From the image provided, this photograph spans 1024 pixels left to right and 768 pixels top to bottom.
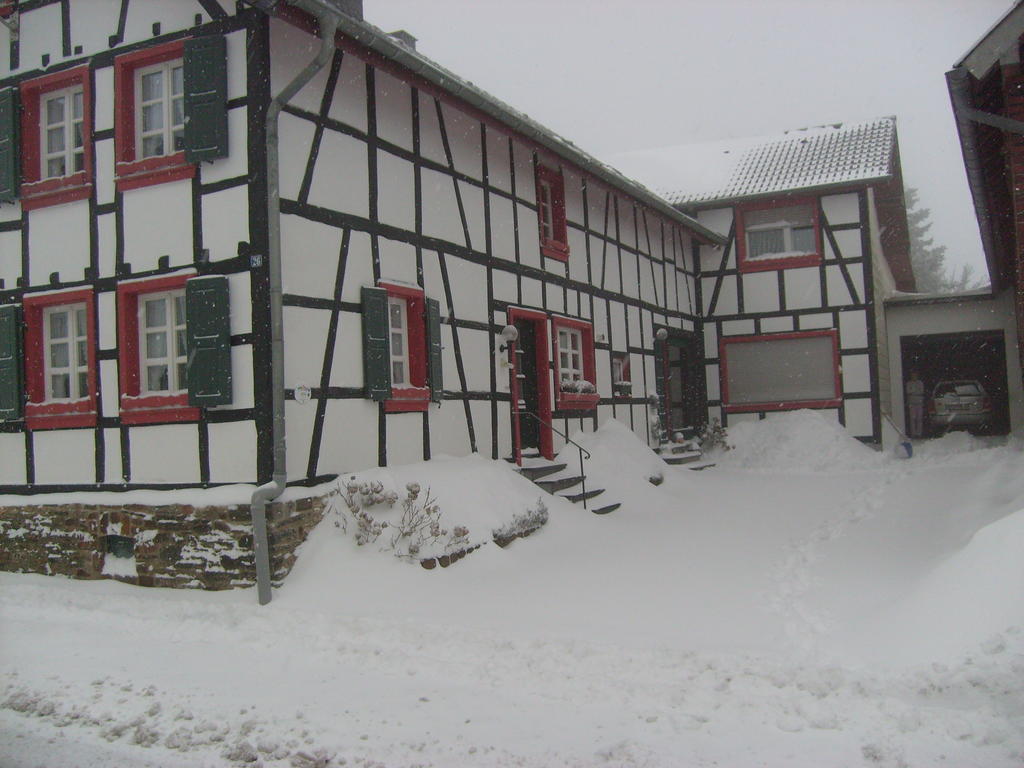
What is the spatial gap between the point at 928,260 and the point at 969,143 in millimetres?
36952

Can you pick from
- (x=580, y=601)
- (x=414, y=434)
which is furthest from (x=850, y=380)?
(x=580, y=601)

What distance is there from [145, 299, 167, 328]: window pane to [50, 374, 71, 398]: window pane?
128cm

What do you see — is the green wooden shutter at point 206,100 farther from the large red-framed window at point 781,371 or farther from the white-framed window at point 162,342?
the large red-framed window at point 781,371

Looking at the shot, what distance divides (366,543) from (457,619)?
148cm

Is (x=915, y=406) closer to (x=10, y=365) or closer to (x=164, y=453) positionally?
(x=164, y=453)

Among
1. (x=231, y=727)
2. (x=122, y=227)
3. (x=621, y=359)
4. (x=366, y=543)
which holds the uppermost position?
(x=122, y=227)

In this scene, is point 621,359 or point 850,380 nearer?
point 621,359


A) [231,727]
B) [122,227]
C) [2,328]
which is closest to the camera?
[231,727]

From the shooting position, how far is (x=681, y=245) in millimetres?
17781

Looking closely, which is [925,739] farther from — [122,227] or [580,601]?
[122,227]

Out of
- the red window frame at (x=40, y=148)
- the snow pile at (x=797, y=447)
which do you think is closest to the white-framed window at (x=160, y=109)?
the red window frame at (x=40, y=148)

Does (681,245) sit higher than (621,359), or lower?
higher

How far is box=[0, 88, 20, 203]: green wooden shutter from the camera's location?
28.5 feet

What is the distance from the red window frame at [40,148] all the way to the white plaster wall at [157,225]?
70cm
